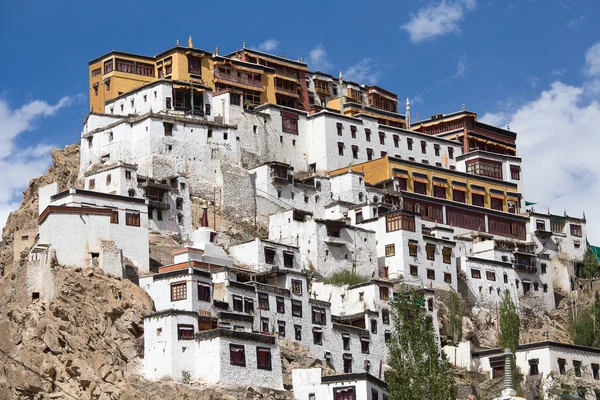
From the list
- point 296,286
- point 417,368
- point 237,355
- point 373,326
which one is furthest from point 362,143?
point 417,368

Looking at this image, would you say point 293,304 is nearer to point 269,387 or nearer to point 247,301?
point 247,301

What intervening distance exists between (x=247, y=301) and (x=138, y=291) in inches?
224

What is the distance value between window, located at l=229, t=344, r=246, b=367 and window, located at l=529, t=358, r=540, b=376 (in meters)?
19.7

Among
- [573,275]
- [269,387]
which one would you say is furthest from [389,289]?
[573,275]

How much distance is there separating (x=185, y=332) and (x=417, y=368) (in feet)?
38.4

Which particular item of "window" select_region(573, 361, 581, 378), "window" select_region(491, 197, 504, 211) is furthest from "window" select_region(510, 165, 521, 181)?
"window" select_region(573, 361, 581, 378)

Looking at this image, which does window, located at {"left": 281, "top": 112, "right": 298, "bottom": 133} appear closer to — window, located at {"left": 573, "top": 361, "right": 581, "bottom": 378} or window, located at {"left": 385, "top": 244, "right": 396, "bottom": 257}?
window, located at {"left": 385, "top": 244, "right": 396, "bottom": 257}

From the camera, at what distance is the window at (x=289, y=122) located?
95.0 metres

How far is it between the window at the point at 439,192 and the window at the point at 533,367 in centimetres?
2240

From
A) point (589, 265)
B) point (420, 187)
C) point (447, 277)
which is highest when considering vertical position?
point (420, 187)

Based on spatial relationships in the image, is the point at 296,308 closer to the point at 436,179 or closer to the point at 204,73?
the point at 436,179

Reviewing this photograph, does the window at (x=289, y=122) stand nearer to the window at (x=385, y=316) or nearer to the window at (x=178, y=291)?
the window at (x=385, y=316)

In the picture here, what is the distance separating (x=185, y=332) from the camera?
63.9m

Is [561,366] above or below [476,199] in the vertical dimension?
below
